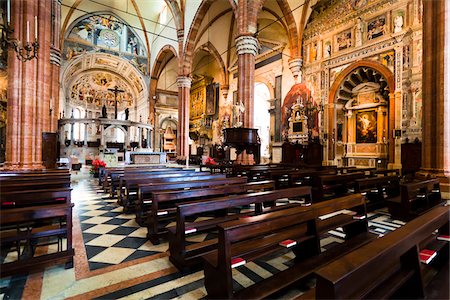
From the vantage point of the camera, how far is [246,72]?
34.7ft

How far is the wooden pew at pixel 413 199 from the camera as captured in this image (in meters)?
3.92

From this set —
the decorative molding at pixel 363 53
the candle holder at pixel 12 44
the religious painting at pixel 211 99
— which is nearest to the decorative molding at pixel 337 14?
the decorative molding at pixel 363 53

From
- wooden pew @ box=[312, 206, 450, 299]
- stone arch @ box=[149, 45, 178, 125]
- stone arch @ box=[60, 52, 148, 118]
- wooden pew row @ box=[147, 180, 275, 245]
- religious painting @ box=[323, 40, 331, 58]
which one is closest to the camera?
wooden pew @ box=[312, 206, 450, 299]

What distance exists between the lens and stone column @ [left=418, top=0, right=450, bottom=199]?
5664mm

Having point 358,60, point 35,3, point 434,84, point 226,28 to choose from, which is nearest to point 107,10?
point 226,28

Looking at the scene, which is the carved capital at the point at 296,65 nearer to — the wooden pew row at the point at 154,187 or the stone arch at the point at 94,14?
the wooden pew row at the point at 154,187

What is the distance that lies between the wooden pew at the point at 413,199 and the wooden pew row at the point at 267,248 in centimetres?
217

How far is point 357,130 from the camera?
1252cm

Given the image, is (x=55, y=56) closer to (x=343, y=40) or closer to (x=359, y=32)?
(x=343, y=40)

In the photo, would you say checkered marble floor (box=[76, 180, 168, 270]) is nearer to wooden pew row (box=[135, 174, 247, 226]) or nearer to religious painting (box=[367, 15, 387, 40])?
wooden pew row (box=[135, 174, 247, 226])

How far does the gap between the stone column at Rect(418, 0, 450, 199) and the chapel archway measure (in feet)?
16.2

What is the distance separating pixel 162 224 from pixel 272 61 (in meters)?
14.9

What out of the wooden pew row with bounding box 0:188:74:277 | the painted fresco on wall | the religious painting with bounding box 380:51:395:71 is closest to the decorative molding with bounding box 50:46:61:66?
the painted fresco on wall

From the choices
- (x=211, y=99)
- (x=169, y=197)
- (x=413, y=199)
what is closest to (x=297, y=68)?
(x=211, y=99)
